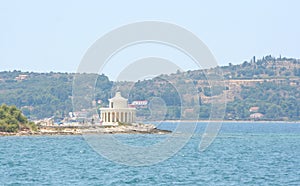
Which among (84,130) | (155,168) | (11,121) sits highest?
(11,121)

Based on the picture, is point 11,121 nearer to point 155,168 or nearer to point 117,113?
point 117,113

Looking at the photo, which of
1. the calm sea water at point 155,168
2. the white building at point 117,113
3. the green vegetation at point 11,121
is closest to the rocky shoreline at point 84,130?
the green vegetation at point 11,121

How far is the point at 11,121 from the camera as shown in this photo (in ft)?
389

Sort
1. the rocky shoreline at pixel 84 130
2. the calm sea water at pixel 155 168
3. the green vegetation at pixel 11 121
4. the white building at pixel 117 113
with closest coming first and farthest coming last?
1. the calm sea water at pixel 155 168
2. the green vegetation at pixel 11 121
3. the rocky shoreline at pixel 84 130
4. the white building at pixel 117 113

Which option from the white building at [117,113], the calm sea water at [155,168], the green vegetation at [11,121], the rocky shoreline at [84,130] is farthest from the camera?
the white building at [117,113]

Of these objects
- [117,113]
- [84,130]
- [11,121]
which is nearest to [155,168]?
[11,121]

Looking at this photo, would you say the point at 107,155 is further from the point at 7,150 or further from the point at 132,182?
the point at 132,182

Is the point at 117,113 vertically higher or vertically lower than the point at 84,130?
higher

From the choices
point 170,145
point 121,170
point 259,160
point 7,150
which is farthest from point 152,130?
point 121,170

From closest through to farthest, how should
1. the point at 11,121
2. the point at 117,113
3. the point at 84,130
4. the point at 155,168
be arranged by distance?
the point at 155,168, the point at 11,121, the point at 84,130, the point at 117,113

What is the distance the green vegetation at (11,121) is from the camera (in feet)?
385

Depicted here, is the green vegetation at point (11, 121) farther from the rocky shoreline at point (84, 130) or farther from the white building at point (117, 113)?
the white building at point (117, 113)

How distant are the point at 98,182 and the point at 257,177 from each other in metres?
11.2

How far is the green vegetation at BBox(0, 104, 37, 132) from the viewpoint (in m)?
117
